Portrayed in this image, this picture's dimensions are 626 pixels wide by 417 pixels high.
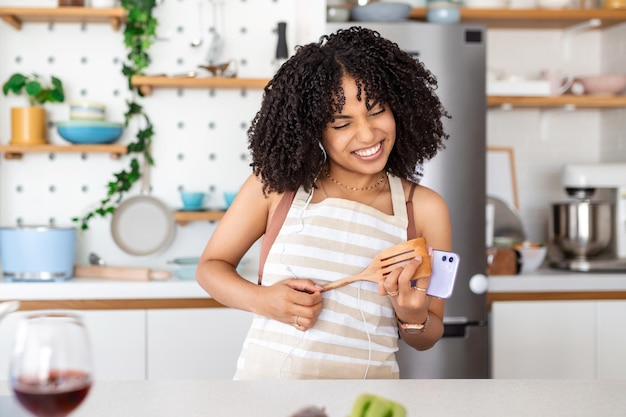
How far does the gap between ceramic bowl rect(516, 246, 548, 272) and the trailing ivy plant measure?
5.24 ft

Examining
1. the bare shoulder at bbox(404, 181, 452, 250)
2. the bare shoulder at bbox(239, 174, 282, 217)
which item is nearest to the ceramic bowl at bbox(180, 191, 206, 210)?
the bare shoulder at bbox(239, 174, 282, 217)

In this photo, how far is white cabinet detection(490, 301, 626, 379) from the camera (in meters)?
2.96

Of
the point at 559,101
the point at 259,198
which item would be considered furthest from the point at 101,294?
the point at 559,101

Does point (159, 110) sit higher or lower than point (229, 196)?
higher

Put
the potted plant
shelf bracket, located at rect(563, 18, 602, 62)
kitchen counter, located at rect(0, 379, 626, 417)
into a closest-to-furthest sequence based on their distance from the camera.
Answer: kitchen counter, located at rect(0, 379, 626, 417) < the potted plant < shelf bracket, located at rect(563, 18, 602, 62)

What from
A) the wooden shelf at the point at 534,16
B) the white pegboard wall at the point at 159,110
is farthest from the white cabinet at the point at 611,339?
the white pegboard wall at the point at 159,110

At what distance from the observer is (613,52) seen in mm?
3533

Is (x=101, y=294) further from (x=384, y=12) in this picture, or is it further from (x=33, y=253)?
(x=384, y=12)

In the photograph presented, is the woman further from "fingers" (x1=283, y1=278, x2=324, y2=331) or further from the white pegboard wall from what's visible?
the white pegboard wall

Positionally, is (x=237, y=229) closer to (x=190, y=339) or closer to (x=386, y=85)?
(x=386, y=85)

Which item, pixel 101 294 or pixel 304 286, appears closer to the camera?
pixel 304 286

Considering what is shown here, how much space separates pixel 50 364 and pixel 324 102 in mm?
904

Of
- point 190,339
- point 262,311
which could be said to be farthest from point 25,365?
point 190,339

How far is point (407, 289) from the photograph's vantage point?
1.38m
